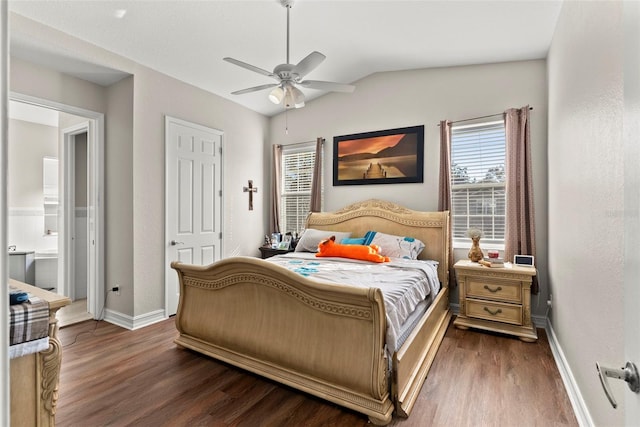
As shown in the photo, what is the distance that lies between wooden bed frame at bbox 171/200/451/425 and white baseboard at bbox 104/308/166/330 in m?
0.89

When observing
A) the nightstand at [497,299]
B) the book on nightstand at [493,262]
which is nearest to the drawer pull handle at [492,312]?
the nightstand at [497,299]

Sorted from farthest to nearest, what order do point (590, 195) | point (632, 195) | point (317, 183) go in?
point (317, 183) → point (590, 195) → point (632, 195)

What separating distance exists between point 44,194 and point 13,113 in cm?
125

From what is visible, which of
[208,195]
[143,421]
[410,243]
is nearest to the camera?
[143,421]

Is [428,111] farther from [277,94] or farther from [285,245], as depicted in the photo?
[285,245]

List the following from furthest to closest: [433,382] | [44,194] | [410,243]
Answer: [44,194] → [410,243] → [433,382]

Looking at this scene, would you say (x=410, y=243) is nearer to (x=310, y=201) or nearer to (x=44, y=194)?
(x=310, y=201)

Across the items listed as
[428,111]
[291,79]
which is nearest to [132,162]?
[291,79]

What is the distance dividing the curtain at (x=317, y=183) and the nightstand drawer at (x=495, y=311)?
2.37 m

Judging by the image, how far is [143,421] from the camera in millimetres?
1905

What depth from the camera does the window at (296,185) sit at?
5.00 m

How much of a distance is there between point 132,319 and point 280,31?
3.32m

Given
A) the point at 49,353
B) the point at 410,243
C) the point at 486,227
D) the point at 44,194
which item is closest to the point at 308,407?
the point at 49,353

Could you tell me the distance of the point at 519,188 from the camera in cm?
340
